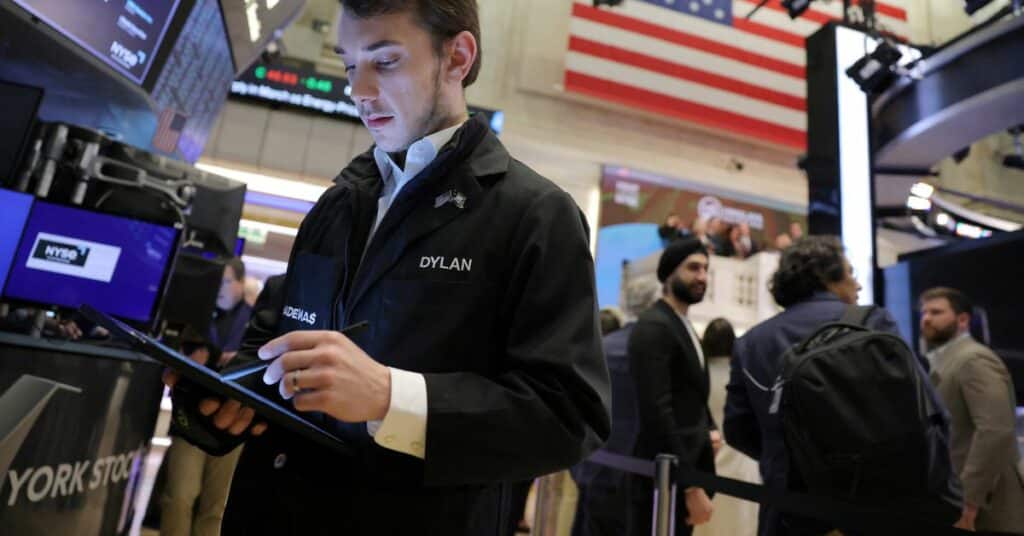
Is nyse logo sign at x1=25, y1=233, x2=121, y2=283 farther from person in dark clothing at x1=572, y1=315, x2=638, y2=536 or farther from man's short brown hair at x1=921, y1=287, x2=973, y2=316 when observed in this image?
man's short brown hair at x1=921, y1=287, x2=973, y2=316

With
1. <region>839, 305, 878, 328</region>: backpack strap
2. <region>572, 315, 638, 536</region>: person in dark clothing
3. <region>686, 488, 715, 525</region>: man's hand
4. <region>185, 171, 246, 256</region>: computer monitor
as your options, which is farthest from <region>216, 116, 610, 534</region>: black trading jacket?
<region>185, 171, 246, 256</region>: computer monitor

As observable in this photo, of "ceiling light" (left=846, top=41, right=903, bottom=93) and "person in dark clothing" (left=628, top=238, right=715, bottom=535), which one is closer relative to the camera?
"person in dark clothing" (left=628, top=238, right=715, bottom=535)

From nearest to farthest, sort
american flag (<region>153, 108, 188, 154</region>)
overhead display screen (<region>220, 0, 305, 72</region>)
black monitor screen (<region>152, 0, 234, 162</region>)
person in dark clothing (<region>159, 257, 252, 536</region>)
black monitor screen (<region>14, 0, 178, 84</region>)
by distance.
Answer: black monitor screen (<region>14, 0, 178, 84</region>)
person in dark clothing (<region>159, 257, 252, 536</region>)
black monitor screen (<region>152, 0, 234, 162</region>)
american flag (<region>153, 108, 188, 154</region>)
overhead display screen (<region>220, 0, 305, 72</region>)

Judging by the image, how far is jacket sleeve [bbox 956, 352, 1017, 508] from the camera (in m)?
3.04

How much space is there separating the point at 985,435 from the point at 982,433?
0.01 meters

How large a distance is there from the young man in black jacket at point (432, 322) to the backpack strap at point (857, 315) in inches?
53.0

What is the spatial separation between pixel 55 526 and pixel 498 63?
338 inches

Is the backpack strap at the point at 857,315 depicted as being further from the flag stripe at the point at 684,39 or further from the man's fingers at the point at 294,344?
the flag stripe at the point at 684,39

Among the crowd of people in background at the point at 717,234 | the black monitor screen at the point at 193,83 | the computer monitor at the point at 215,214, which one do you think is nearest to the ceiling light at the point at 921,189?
the crowd of people in background at the point at 717,234

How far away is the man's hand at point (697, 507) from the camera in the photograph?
253 cm

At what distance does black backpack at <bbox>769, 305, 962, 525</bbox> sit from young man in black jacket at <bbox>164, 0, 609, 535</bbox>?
3.71ft

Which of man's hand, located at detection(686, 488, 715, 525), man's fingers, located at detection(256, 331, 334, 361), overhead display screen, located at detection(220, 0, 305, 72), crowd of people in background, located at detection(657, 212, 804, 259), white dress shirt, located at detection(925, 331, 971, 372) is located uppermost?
crowd of people in background, located at detection(657, 212, 804, 259)

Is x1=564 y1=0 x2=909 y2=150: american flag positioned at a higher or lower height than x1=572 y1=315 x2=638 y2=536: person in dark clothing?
higher

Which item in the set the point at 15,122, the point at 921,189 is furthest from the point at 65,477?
the point at 921,189
